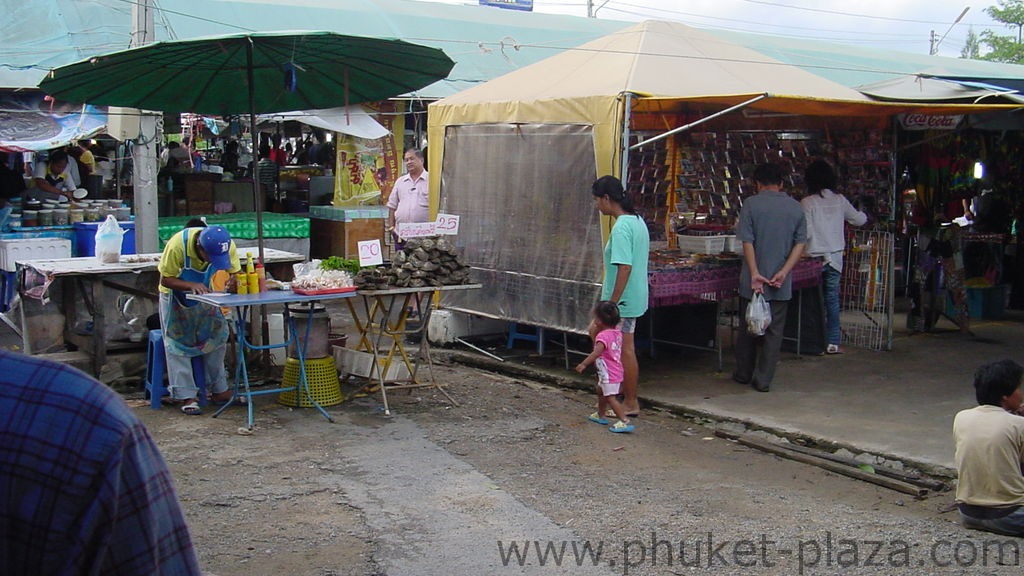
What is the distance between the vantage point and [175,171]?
15.0 metres

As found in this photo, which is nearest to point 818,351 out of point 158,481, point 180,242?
point 180,242

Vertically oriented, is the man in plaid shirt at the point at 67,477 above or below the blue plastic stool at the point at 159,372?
above

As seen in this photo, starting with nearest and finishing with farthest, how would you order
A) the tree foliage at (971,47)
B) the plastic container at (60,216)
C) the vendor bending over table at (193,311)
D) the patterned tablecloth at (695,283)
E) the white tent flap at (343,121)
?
1. the vendor bending over table at (193,311)
2. the patterned tablecloth at (695,283)
3. the plastic container at (60,216)
4. the white tent flap at (343,121)
5. the tree foliage at (971,47)

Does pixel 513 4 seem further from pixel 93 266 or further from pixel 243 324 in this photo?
pixel 243 324

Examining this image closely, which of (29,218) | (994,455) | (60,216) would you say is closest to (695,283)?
(994,455)

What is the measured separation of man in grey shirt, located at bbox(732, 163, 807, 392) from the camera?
8.36 metres

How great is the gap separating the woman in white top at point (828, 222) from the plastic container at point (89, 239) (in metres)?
7.59

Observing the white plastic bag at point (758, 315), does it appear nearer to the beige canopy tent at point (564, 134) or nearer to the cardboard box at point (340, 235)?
the beige canopy tent at point (564, 134)

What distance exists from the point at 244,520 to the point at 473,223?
197 inches

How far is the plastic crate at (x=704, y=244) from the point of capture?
9.66m

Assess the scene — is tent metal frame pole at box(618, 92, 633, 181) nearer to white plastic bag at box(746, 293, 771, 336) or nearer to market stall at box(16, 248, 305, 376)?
white plastic bag at box(746, 293, 771, 336)

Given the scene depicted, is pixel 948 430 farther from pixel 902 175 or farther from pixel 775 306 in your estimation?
pixel 902 175

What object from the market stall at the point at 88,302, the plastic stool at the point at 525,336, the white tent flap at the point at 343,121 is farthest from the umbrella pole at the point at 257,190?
the white tent flap at the point at 343,121

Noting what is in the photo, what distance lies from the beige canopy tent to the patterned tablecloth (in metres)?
0.57
